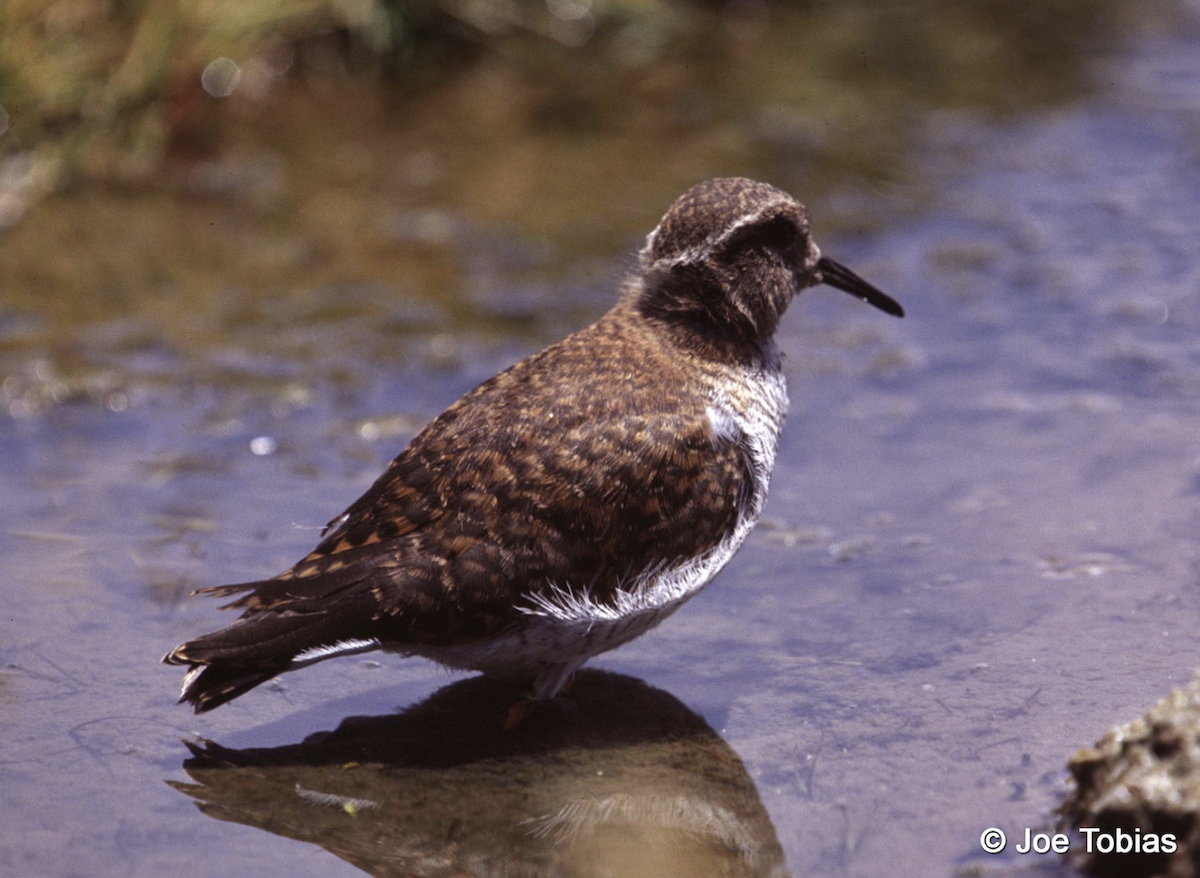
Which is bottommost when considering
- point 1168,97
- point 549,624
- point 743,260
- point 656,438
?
point 549,624

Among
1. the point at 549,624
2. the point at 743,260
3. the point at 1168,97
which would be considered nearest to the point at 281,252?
the point at 743,260

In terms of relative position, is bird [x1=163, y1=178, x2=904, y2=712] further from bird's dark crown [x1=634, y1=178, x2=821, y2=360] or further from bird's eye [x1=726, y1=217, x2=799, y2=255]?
bird's eye [x1=726, y1=217, x2=799, y2=255]

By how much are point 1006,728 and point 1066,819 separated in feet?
1.94

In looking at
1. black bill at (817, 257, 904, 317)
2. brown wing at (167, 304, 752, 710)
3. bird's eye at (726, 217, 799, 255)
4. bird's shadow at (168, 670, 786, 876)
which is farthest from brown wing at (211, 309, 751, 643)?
black bill at (817, 257, 904, 317)

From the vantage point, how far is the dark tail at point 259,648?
4.70 metres

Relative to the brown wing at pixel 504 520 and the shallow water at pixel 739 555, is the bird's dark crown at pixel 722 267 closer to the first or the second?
the brown wing at pixel 504 520

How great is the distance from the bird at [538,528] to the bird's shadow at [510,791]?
237 millimetres

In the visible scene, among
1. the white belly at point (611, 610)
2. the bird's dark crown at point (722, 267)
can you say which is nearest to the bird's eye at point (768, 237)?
the bird's dark crown at point (722, 267)

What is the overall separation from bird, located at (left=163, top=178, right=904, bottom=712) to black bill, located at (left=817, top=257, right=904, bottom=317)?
811 millimetres

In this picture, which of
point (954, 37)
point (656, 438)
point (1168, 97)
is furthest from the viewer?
point (954, 37)

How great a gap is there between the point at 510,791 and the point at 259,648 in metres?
0.93

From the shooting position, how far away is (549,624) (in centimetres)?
497

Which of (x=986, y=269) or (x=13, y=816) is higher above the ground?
(x=986, y=269)

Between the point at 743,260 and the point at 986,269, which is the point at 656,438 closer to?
the point at 743,260
